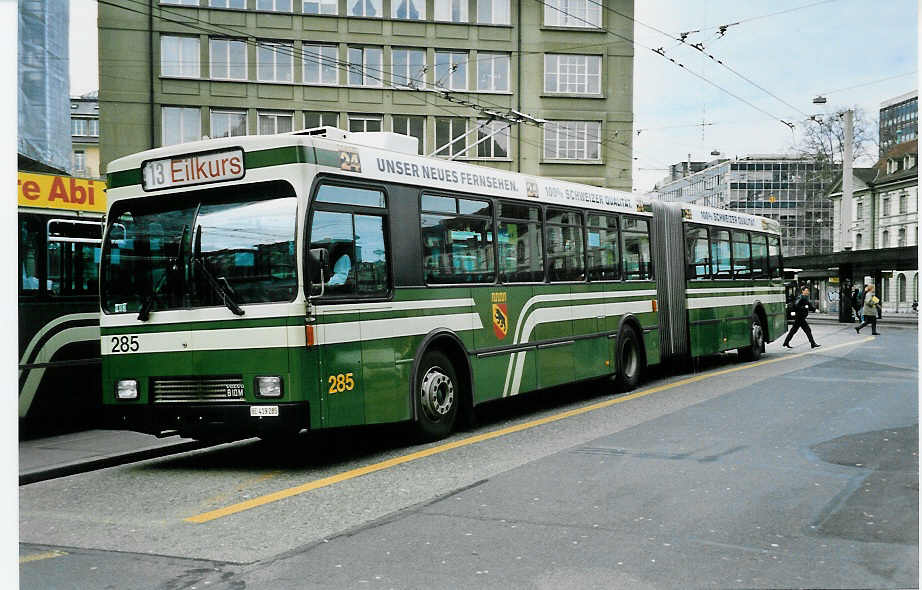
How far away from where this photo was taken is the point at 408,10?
40.4 meters

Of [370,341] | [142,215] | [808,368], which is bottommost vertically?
[808,368]

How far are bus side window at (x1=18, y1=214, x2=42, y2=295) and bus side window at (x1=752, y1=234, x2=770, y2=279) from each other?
15.0 meters

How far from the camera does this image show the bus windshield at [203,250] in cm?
841

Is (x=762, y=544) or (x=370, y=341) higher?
(x=370, y=341)

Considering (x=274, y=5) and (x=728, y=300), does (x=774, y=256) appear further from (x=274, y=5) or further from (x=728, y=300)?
(x=274, y=5)

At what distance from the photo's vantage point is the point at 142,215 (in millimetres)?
9016

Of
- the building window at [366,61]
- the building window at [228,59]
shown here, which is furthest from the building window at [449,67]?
the building window at [228,59]

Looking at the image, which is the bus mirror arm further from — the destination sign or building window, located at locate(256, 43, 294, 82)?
building window, located at locate(256, 43, 294, 82)

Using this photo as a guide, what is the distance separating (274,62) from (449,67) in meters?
7.17

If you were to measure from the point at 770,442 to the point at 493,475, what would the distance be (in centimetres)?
315

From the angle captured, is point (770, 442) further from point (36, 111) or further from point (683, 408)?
point (36, 111)

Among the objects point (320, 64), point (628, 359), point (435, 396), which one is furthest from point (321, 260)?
point (320, 64)

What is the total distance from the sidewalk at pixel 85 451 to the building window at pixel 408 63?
30772 millimetres

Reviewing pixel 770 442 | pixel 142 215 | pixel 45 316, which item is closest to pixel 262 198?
pixel 142 215
